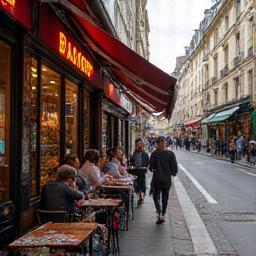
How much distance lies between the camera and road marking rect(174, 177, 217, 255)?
25.0 ft

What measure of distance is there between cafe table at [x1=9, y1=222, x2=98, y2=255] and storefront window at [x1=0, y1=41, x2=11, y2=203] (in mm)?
1388

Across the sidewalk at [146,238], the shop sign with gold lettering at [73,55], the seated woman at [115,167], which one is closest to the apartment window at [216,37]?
the seated woman at [115,167]

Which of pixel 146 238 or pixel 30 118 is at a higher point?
pixel 30 118

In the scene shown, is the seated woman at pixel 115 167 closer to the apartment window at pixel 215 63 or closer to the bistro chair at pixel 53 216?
the bistro chair at pixel 53 216

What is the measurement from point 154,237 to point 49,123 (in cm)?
262

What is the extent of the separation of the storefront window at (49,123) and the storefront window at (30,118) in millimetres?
538

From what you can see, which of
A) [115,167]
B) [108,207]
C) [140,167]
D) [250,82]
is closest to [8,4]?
[108,207]

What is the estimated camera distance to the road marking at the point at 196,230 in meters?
7.62

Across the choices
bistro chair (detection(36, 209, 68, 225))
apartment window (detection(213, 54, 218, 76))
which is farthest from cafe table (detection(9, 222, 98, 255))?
apartment window (detection(213, 54, 218, 76))

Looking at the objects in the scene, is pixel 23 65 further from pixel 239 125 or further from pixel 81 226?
pixel 239 125

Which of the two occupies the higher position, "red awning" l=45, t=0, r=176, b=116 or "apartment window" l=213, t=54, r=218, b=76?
"apartment window" l=213, t=54, r=218, b=76

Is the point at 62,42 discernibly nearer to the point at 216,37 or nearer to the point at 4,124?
the point at 4,124

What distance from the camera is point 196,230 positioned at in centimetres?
918

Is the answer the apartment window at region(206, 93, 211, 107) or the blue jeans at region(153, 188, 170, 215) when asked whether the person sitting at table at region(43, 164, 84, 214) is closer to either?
the blue jeans at region(153, 188, 170, 215)
